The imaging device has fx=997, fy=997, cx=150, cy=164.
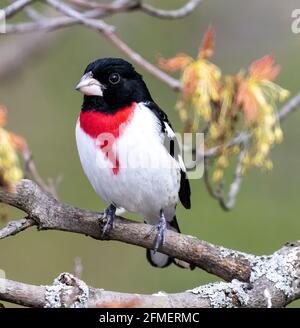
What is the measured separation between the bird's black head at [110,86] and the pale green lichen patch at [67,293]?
99cm

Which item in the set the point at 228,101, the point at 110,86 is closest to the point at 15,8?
the point at 110,86

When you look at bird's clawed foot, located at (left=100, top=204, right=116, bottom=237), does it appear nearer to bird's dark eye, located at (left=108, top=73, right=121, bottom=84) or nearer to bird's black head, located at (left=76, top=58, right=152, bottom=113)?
bird's black head, located at (left=76, top=58, right=152, bottom=113)

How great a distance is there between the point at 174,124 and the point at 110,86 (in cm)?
211

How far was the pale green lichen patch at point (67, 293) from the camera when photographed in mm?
3543

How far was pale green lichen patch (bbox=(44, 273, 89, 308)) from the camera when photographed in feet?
11.6

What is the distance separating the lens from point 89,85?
4293 millimetres

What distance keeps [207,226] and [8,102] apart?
65.8 inches

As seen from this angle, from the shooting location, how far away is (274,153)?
629 cm

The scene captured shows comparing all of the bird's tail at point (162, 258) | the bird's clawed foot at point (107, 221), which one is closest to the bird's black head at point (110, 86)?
→ the bird's clawed foot at point (107, 221)

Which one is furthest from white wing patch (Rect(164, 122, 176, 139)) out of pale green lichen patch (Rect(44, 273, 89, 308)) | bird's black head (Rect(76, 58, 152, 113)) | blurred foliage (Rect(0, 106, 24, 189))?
blurred foliage (Rect(0, 106, 24, 189))

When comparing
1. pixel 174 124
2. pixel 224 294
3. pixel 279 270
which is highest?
pixel 174 124

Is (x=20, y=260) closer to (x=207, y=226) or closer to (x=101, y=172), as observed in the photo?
(x=207, y=226)

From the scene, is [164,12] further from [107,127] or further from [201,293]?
[201,293]

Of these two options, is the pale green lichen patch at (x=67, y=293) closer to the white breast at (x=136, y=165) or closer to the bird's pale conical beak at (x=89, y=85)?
the white breast at (x=136, y=165)
